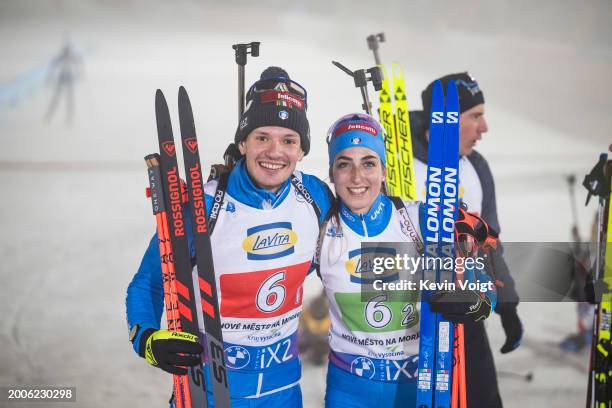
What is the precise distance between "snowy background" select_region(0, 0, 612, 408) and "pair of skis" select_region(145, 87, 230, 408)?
197cm

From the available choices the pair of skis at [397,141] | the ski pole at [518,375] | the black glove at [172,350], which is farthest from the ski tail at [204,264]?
the ski pole at [518,375]

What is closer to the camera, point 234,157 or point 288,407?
point 288,407

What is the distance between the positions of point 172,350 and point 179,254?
0.34 metres

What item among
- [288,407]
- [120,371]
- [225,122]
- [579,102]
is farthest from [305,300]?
[579,102]

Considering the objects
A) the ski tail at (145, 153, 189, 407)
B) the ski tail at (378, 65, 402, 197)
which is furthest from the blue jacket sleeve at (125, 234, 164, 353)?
the ski tail at (378, 65, 402, 197)

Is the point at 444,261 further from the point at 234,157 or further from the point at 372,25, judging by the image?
the point at 372,25

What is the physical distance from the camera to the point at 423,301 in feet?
7.22

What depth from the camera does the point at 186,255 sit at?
1.99 metres

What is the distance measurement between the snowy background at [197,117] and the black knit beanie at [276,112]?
2.32 m

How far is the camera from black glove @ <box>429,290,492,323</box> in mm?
2102

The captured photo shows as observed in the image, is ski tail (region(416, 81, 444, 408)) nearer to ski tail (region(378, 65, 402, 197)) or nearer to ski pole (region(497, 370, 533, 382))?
ski tail (region(378, 65, 402, 197))

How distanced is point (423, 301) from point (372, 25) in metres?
9.45

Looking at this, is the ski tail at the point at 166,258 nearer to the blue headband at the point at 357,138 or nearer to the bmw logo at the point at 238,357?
the bmw logo at the point at 238,357

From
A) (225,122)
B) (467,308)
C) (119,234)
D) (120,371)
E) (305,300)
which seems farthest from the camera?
(225,122)
